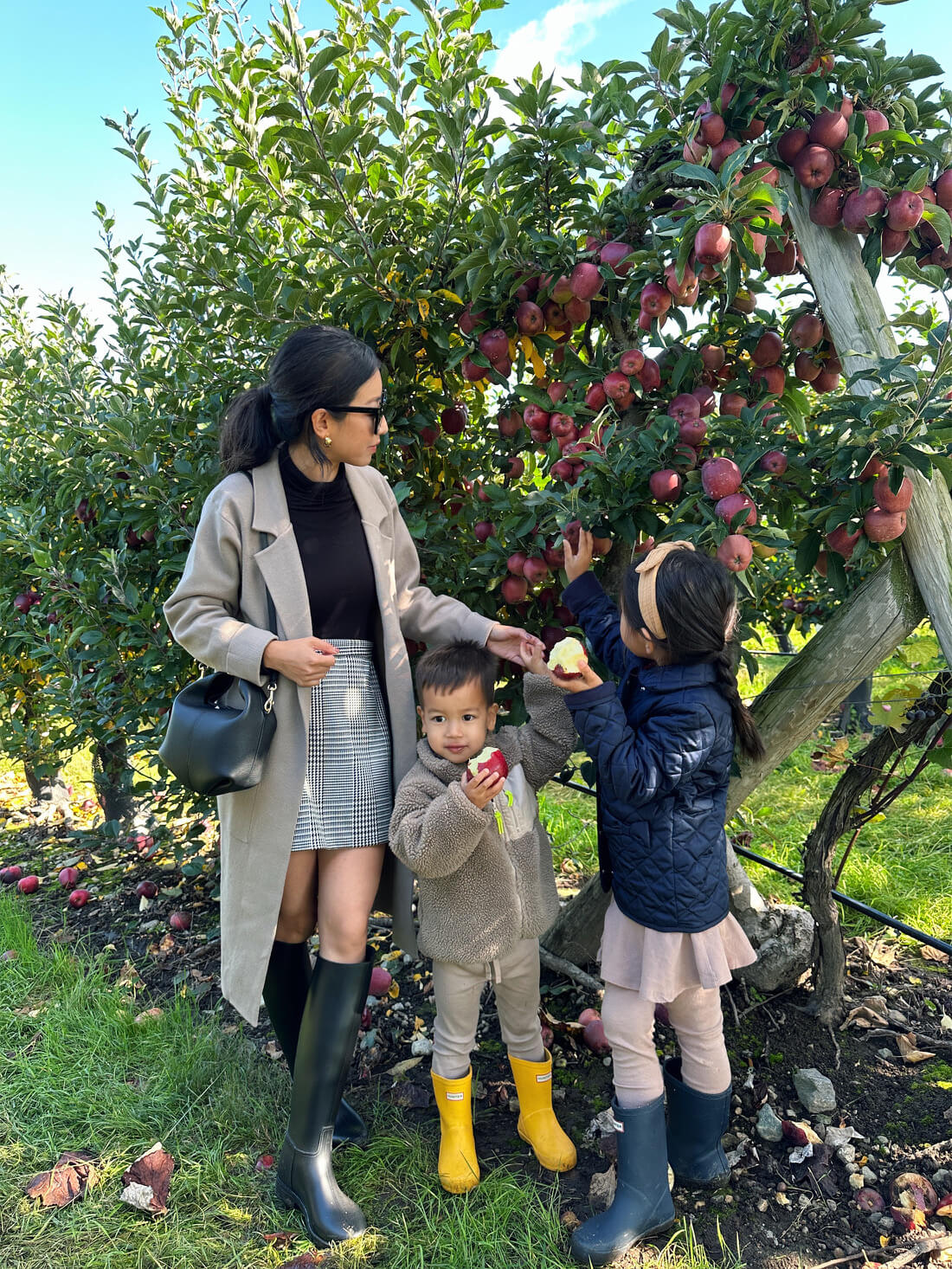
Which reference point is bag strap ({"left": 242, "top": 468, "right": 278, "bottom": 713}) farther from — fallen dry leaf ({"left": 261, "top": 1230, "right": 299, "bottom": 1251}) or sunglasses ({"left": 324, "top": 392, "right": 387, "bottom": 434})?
fallen dry leaf ({"left": 261, "top": 1230, "right": 299, "bottom": 1251})

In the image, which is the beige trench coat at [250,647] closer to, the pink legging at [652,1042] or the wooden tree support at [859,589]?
the pink legging at [652,1042]

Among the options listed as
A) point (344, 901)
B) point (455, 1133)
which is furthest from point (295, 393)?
point (455, 1133)

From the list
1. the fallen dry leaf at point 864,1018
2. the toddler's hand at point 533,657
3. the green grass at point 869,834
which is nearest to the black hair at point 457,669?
the toddler's hand at point 533,657

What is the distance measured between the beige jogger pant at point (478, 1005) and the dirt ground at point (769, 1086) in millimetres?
245

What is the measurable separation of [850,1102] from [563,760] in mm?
1006

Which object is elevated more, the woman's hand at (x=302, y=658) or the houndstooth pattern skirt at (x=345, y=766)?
the woman's hand at (x=302, y=658)

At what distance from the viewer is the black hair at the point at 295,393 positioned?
1.70m

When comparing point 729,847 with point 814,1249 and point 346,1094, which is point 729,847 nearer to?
point 814,1249

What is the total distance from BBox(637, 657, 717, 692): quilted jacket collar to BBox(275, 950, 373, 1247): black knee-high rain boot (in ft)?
2.66

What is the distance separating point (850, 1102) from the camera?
196 cm

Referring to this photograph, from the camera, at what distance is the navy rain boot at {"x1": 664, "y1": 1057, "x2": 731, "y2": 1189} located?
1.74 m

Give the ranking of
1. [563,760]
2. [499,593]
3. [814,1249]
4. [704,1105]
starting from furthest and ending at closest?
[499,593]
[563,760]
[704,1105]
[814,1249]

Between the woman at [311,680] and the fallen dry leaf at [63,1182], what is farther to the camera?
the fallen dry leaf at [63,1182]

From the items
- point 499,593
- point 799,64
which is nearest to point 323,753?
point 499,593
